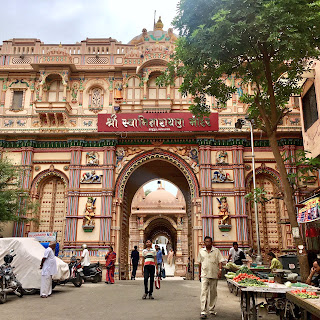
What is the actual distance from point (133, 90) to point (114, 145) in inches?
132

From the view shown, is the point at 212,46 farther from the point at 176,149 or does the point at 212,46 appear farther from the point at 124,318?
the point at 176,149

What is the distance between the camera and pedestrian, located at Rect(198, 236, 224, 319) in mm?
7389

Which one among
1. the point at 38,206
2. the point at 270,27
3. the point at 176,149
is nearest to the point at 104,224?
the point at 38,206

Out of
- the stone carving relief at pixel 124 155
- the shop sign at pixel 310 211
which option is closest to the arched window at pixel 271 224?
the shop sign at pixel 310 211

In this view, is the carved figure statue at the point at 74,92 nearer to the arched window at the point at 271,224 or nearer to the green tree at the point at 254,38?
the green tree at the point at 254,38

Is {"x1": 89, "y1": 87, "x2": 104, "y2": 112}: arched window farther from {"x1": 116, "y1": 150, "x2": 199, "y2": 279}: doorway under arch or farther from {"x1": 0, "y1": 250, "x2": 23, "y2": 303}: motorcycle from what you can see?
{"x1": 0, "y1": 250, "x2": 23, "y2": 303}: motorcycle

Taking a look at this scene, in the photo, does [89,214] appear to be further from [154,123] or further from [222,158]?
[222,158]

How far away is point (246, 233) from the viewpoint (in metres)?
17.1

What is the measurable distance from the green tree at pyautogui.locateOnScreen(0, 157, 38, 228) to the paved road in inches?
256

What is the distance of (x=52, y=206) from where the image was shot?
60.6ft

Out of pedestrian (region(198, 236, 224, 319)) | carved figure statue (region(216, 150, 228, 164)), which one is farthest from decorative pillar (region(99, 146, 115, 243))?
pedestrian (region(198, 236, 224, 319))

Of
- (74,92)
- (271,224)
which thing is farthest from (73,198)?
(271,224)

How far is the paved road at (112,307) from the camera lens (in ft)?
23.4

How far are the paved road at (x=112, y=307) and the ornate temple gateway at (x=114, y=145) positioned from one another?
7.08m
